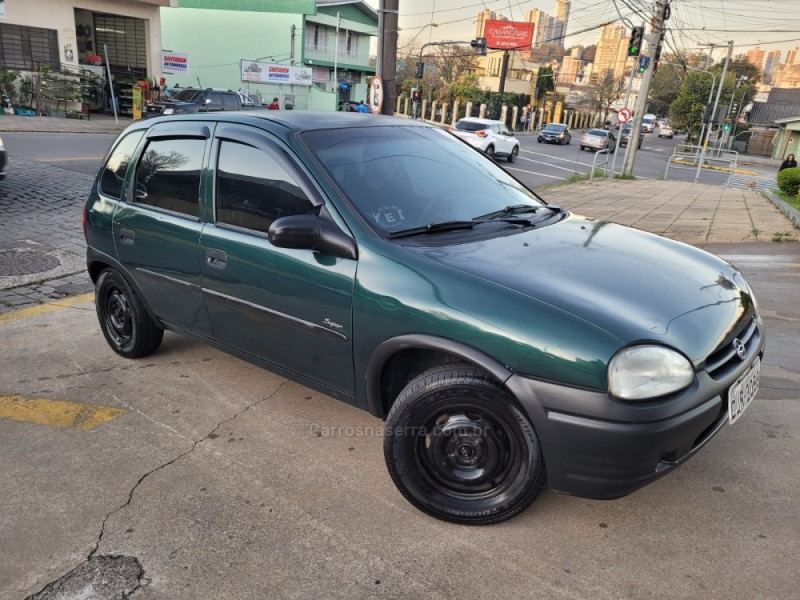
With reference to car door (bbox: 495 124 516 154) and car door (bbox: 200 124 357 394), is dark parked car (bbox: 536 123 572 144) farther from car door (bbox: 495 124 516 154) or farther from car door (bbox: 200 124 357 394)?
car door (bbox: 200 124 357 394)

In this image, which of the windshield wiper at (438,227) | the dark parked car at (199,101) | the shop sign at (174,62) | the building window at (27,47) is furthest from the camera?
the shop sign at (174,62)

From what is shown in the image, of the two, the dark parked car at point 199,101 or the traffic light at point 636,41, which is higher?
the traffic light at point 636,41

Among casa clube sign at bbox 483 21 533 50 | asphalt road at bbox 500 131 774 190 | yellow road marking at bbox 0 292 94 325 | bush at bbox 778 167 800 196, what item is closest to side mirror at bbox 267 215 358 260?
yellow road marking at bbox 0 292 94 325

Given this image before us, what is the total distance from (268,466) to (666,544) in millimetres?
1843

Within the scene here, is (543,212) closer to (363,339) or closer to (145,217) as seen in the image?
(363,339)

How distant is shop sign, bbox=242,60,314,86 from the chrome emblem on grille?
3271cm

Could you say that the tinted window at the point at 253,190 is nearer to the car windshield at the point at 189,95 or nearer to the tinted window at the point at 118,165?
the tinted window at the point at 118,165

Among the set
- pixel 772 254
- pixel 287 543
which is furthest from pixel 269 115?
pixel 772 254

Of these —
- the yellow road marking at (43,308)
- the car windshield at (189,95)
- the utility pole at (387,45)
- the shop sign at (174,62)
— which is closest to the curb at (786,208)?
the utility pole at (387,45)

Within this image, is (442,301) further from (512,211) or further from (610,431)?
(512,211)

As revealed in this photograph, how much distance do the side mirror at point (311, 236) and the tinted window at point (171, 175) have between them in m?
0.94

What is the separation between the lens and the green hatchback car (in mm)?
2264

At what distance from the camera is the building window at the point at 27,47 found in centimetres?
2280

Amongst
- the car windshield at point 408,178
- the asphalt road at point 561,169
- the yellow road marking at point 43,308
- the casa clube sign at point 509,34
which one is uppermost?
the casa clube sign at point 509,34
